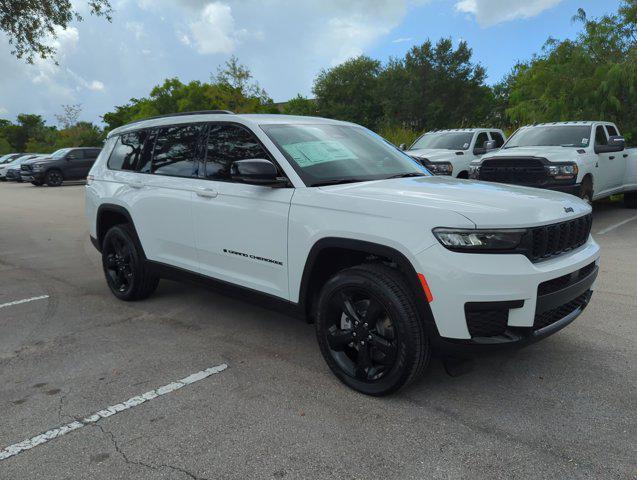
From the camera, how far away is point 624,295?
523 centimetres

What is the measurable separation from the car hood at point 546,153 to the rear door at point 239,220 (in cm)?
639

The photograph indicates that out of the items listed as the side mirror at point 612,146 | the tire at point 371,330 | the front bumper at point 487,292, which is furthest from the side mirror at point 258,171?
the side mirror at point 612,146

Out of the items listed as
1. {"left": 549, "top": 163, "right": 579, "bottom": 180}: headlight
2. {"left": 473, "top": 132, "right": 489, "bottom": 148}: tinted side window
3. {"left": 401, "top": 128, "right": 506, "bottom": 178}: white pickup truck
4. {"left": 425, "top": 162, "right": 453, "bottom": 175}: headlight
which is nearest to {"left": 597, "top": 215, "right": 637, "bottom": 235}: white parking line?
{"left": 549, "top": 163, "right": 579, "bottom": 180}: headlight

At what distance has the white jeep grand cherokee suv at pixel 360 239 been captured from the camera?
9.21ft

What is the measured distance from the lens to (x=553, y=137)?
10.1 metres

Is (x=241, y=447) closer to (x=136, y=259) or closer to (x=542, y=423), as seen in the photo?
(x=542, y=423)

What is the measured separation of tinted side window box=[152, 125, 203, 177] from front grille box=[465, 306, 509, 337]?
2.58 metres

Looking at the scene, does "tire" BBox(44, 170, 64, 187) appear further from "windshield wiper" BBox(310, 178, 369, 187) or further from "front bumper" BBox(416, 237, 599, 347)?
"front bumper" BBox(416, 237, 599, 347)

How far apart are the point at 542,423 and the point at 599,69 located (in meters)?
14.4

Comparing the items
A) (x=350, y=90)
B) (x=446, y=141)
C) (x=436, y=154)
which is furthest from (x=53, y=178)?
(x=350, y=90)

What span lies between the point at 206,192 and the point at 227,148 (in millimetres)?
389

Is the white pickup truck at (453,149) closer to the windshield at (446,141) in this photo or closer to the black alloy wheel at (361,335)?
the windshield at (446,141)

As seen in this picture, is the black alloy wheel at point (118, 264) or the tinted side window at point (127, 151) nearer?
the tinted side window at point (127, 151)

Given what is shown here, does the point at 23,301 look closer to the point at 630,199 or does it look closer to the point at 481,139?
the point at 481,139
